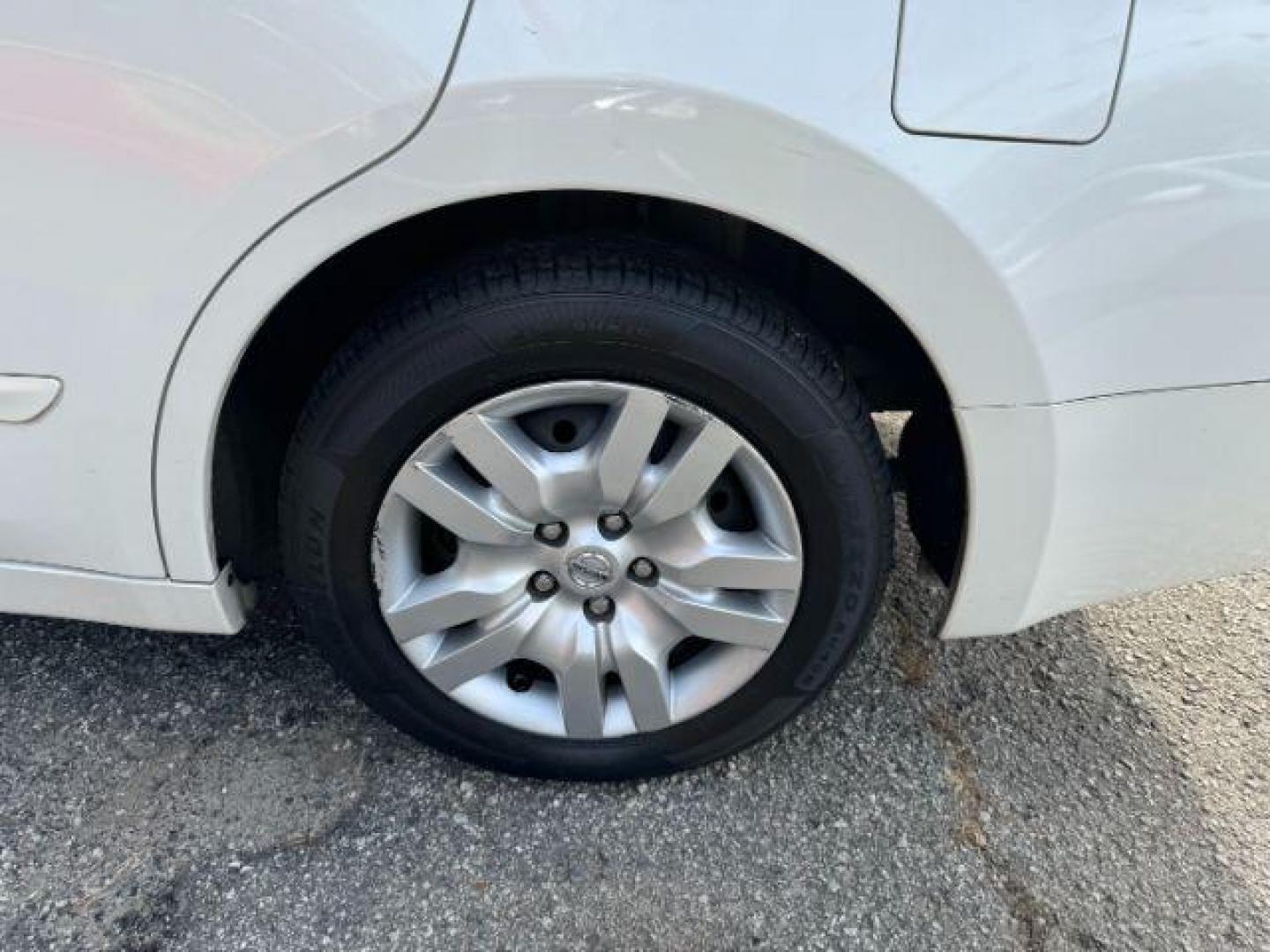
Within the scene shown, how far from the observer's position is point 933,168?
143 centimetres

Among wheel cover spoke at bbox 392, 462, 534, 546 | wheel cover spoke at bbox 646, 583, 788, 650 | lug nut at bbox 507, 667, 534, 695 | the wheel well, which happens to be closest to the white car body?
the wheel well

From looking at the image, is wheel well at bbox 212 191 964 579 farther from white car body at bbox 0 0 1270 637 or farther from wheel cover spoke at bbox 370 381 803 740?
wheel cover spoke at bbox 370 381 803 740

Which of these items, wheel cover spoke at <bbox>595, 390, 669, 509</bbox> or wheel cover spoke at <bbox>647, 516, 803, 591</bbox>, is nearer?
wheel cover spoke at <bbox>595, 390, 669, 509</bbox>

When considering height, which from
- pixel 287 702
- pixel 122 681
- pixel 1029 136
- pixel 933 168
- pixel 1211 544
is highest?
pixel 1029 136

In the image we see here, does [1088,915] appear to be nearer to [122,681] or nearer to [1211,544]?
[1211,544]

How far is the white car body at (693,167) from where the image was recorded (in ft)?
4.54

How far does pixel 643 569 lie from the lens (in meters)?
1.83

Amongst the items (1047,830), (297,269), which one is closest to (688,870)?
(1047,830)

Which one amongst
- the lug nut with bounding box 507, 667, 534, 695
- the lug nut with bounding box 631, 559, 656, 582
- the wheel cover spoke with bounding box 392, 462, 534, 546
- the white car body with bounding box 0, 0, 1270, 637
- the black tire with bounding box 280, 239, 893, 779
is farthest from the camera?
the lug nut with bounding box 507, 667, 534, 695

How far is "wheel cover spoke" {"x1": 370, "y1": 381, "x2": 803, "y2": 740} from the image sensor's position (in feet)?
5.55

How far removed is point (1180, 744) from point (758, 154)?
1521mm

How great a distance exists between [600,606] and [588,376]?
0.44 metres

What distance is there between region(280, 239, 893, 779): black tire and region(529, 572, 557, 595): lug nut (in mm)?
262

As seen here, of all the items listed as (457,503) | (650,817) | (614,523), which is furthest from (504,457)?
(650,817)
